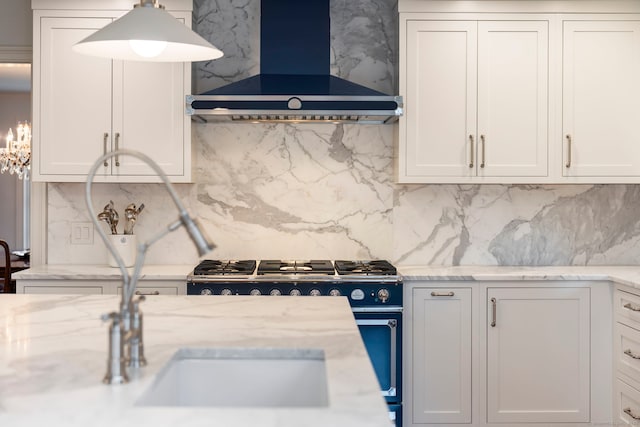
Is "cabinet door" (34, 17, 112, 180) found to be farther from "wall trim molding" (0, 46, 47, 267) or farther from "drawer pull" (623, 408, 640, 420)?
"drawer pull" (623, 408, 640, 420)

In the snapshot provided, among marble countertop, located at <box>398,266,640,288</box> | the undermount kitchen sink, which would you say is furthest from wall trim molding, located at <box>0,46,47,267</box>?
the undermount kitchen sink

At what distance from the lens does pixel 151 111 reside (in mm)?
3805

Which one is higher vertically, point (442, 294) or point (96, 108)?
point (96, 108)

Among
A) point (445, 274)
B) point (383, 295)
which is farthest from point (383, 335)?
point (445, 274)

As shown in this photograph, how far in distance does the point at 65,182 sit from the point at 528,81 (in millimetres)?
2707

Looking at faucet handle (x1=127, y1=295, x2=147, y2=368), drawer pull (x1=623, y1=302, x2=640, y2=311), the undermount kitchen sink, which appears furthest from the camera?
drawer pull (x1=623, y1=302, x2=640, y2=311)

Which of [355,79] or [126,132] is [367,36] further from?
[126,132]

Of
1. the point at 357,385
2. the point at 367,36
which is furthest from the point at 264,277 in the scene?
the point at 357,385

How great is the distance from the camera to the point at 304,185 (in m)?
4.18

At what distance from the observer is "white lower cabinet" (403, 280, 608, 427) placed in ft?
12.0

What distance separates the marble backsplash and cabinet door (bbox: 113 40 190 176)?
35 cm

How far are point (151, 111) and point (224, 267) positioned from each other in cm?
96

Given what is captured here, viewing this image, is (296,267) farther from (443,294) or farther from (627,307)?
(627,307)

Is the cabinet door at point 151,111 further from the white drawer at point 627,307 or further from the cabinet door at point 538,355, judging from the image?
the white drawer at point 627,307
